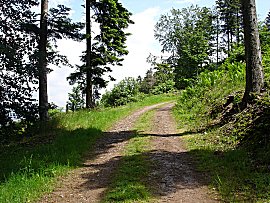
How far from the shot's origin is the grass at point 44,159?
19.6 ft

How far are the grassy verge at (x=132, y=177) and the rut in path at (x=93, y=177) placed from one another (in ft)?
0.65

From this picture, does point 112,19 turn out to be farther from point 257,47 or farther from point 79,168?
point 79,168

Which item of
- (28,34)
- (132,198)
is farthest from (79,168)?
(28,34)

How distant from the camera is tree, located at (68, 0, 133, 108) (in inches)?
769

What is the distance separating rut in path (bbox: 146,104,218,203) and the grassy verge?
0.20m

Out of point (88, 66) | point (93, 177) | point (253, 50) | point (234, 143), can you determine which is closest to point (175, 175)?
point (93, 177)

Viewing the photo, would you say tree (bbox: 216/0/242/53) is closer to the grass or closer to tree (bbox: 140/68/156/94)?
tree (bbox: 140/68/156/94)

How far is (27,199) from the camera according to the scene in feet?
18.4

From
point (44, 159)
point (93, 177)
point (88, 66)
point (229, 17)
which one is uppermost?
point (229, 17)

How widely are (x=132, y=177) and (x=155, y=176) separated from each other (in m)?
0.48

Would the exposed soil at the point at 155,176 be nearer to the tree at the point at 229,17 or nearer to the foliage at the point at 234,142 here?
the foliage at the point at 234,142

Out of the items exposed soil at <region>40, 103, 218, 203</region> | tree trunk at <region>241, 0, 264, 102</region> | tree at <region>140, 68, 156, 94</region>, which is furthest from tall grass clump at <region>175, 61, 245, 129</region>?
tree at <region>140, 68, 156, 94</region>

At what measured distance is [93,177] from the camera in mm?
6832

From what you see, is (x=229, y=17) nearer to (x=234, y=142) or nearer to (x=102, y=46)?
(x=102, y=46)
